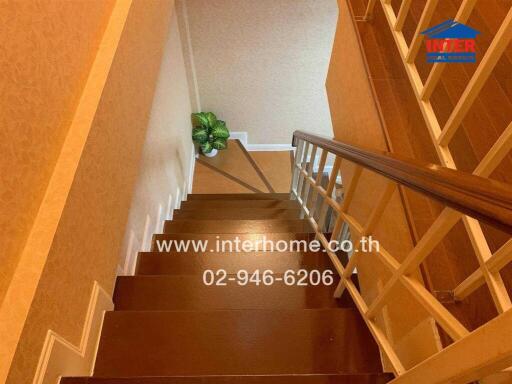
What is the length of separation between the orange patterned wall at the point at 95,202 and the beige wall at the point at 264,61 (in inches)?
76.3

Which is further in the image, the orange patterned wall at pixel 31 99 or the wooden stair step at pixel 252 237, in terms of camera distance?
the wooden stair step at pixel 252 237

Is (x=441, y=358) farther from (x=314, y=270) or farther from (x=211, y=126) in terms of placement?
(x=211, y=126)

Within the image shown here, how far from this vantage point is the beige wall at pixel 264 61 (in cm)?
353

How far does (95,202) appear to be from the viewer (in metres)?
1.24

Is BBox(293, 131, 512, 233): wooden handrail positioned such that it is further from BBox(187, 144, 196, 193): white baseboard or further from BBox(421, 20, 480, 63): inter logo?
BBox(187, 144, 196, 193): white baseboard

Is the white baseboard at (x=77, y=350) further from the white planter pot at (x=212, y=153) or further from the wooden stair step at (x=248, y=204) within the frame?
the white planter pot at (x=212, y=153)

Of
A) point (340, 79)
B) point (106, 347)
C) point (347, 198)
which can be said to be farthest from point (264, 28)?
point (106, 347)

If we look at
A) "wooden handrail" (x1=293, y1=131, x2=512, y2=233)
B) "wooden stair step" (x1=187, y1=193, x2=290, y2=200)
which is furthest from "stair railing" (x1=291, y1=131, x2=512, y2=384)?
"wooden stair step" (x1=187, y1=193, x2=290, y2=200)

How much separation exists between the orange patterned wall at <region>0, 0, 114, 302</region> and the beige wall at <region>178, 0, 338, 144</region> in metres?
2.72

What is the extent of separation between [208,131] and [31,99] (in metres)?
3.56

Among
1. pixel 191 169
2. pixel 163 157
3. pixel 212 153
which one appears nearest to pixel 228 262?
pixel 163 157

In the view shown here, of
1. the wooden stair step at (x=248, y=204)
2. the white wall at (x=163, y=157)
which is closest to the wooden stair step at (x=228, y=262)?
the white wall at (x=163, y=157)

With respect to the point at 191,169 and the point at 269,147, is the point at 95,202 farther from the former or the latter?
the point at 269,147

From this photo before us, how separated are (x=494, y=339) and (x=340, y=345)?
3.18 ft
